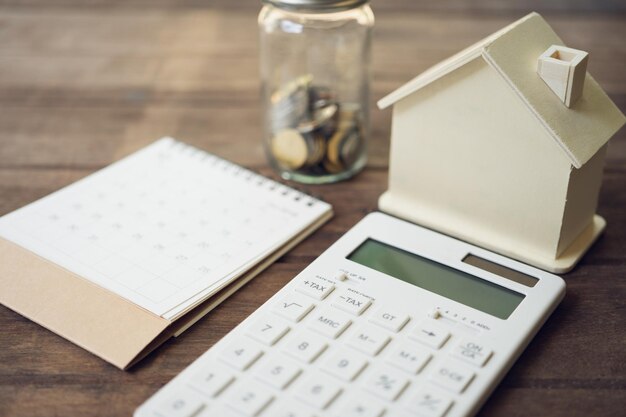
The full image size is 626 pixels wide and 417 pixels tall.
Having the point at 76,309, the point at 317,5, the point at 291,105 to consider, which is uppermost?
the point at 317,5

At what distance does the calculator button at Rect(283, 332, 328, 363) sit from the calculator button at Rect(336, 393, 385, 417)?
5 centimetres

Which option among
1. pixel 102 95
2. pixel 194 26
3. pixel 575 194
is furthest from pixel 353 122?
pixel 194 26

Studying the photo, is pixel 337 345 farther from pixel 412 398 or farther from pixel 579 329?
pixel 579 329

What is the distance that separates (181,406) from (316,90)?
425 mm

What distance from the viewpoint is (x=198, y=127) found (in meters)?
0.97

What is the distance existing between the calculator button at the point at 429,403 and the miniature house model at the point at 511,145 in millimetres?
217

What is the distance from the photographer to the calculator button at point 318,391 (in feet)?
1.74

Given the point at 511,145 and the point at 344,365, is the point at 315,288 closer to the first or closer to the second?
the point at 344,365

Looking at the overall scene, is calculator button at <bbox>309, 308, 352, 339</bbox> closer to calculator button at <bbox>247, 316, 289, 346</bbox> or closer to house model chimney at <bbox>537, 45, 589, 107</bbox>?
calculator button at <bbox>247, 316, 289, 346</bbox>

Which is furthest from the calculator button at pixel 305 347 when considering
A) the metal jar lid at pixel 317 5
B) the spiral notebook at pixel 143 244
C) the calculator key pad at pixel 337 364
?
the metal jar lid at pixel 317 5

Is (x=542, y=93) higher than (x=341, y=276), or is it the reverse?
(x=542, y=93)

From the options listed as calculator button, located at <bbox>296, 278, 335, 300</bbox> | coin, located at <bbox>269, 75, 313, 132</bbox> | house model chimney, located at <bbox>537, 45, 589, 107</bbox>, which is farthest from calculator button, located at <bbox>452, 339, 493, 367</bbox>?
coin, located at <bbox>269, 75, 313, 132</bbox>

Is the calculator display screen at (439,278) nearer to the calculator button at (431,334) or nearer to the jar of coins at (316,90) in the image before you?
the calculator button at (431,334)

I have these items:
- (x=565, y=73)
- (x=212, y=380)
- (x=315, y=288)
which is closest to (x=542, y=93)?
(x=565, y=73)
